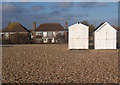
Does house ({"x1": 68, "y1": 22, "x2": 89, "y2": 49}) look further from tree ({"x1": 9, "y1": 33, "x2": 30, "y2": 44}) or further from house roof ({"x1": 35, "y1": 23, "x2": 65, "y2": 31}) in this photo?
house roof ({"x1": 35, "y1": 23, "x2": 65, "y2": 31})

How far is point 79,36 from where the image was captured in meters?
22.0

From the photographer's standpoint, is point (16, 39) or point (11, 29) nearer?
point (16, 39)

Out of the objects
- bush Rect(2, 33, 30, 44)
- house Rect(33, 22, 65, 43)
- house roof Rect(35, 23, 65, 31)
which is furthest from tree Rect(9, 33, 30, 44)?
house roof Rect(35, 23, 65, 31)

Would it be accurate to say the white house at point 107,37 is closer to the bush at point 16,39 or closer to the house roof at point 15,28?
the bush at point 16,39

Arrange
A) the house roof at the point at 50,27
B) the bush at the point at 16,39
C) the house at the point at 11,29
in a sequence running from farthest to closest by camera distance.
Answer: the house at the point at 11,29
the house roof at the point at 50,27
the bush at the point at 16,39

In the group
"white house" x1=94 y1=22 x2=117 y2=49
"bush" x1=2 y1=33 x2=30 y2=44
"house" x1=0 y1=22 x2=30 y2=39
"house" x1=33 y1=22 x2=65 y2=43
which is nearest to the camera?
"white house" x1=94 y1=22 x2=117 y2=49

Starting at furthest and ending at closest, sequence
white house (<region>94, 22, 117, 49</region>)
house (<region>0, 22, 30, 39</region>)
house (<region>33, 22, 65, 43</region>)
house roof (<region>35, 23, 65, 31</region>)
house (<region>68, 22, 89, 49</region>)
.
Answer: house (<region>0, 22, 30, 39</region>)
house roof (<region>35, 23, 65, 31</region>)
house (<region>33, 22, 65, 43</region>)
white house (<region>94, 22, 117, 49</region>)
house (<region>68, 22, 89, 49</region>)

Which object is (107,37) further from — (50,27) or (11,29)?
(11,29)

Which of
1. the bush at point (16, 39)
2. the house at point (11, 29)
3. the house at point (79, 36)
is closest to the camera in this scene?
the house at point (79, 36)

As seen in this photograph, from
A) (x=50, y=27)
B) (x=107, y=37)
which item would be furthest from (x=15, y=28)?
(x=107, y=37)

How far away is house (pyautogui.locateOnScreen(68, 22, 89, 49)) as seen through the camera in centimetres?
2195

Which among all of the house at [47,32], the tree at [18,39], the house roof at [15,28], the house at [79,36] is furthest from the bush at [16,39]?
the house at [79,36]

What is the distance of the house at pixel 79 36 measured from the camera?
72.0 feet

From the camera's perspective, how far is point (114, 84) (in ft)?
22.8
